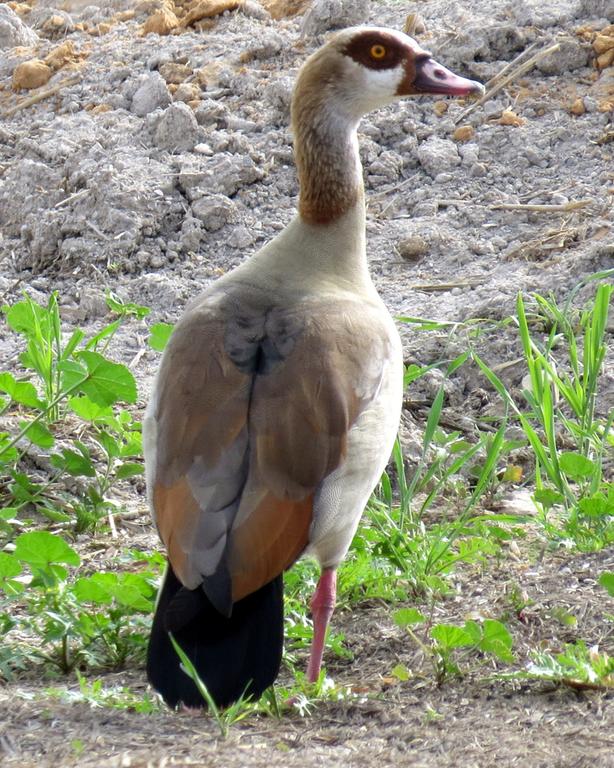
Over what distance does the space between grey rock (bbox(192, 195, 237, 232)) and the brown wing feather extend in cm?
286

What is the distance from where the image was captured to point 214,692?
3.16 meters

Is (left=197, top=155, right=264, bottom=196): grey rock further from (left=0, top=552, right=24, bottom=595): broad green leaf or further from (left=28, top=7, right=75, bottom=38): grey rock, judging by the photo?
(left=0, top=552, right=24, bottom=595): broad green leaf

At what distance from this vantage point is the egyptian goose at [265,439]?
3.24 meters

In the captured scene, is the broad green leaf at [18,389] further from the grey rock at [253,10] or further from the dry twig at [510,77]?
the grey rock at [253,10]

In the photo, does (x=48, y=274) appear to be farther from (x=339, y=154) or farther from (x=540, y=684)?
(x=540, y=684)

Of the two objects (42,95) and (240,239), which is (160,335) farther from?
(42,95)

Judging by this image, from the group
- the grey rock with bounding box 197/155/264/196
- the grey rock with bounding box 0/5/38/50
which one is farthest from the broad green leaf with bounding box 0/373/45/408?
the grey rock with bounding box 0/5/38/50

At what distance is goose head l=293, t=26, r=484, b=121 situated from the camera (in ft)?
15.1

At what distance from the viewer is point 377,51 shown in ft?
15.3

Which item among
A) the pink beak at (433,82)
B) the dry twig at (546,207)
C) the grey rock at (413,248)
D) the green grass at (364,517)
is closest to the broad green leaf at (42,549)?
the green grass at (364,517)

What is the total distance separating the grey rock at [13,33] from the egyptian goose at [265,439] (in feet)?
16.7

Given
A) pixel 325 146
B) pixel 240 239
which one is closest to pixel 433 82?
pixel 325 146

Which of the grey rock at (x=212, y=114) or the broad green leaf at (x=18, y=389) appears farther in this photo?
the grey rock at (x=212, y=114)

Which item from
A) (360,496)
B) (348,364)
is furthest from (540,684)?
(348,364)
